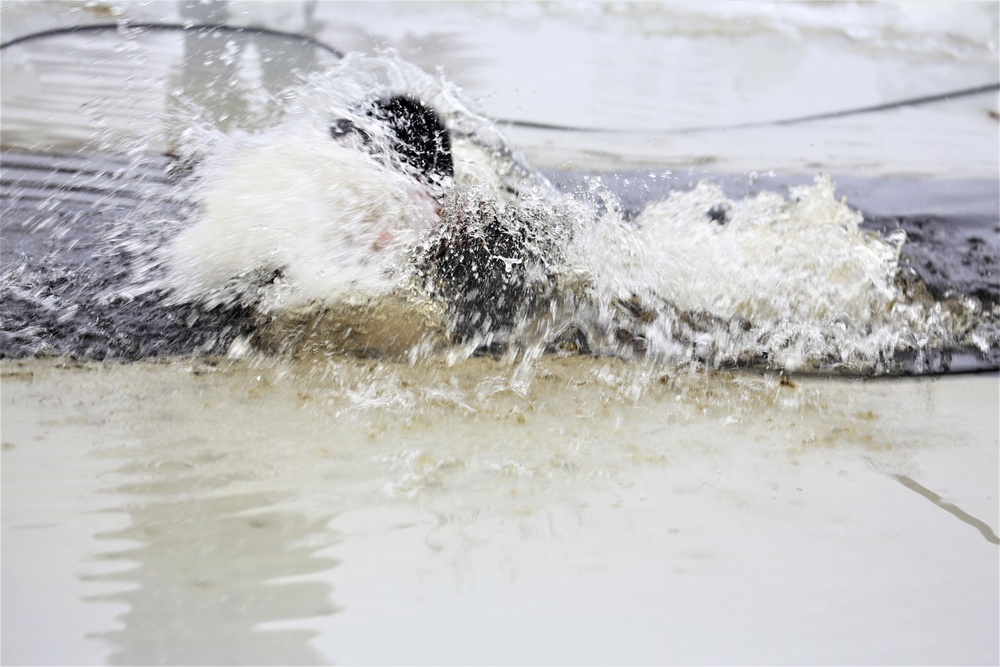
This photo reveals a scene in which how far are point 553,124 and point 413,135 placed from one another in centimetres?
68

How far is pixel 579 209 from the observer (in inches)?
47.6

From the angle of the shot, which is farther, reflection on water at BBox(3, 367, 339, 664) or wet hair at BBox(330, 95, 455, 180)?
wet hair at BBox(330, 95, 455, 180)

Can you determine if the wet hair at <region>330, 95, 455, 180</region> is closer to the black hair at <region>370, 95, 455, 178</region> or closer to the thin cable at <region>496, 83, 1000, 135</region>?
the black hair at <region>370, 95, 455, 178</region>

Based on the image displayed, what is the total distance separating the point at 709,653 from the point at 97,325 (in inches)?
38.8

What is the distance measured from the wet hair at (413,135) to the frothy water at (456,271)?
0.09 ft

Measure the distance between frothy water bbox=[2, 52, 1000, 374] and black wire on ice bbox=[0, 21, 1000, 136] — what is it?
0.40 m

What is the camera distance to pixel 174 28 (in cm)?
156

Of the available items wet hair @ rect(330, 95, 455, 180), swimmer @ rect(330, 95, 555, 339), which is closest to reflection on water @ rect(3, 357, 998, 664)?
swimmer @ rect(330, 95, 555, 339)

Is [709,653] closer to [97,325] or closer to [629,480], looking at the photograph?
[629,480]

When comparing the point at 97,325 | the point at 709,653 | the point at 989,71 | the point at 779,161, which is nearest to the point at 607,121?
the point at 779,161

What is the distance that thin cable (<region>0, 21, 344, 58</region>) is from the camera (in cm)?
153

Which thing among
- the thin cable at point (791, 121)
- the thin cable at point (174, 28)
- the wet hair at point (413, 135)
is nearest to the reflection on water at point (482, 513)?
the wet hair at point (413, 135)

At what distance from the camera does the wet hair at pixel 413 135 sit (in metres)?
1.11

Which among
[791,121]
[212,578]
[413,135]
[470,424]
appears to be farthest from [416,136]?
[791,121]
